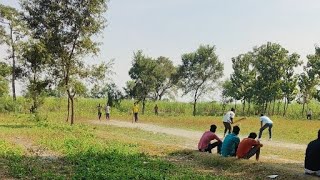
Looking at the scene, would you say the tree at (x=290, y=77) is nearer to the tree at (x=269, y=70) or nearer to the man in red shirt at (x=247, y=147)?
the tree at (x=269, y=70)

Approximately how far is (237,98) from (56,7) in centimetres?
4056

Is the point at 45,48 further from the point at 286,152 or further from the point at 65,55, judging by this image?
the point at 286,152

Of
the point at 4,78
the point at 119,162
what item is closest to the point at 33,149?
the point at 119,162

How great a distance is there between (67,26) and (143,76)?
35211 millimetres

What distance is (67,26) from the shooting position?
3575 cm

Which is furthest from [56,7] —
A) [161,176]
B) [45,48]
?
[161,176]

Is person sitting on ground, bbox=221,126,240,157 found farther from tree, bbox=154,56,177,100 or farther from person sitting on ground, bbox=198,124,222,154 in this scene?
tree, bbox=154,56,177,100

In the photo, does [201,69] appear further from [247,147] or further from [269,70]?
[247,147]

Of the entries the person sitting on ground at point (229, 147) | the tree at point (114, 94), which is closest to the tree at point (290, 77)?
the tree at point (114, 94)

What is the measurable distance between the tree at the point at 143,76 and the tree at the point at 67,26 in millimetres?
33328

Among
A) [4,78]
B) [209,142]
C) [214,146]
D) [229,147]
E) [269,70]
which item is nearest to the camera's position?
[229,147]

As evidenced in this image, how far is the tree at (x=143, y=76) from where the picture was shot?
231 ft

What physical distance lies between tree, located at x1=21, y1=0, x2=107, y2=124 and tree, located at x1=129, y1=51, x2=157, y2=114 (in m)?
33.3

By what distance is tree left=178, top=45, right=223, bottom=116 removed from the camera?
68.9 m
